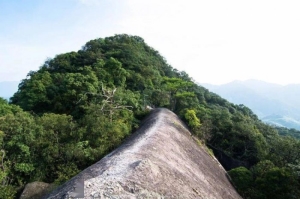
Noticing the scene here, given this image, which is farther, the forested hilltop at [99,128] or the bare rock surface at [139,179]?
the forested hilltop at [99,128]

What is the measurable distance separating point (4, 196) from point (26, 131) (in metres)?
3.47

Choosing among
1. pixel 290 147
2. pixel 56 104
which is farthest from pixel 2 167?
pixel 290 147

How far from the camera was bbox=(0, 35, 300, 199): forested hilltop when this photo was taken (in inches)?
561

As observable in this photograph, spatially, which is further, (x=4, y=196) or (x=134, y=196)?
(x=4, y=196)

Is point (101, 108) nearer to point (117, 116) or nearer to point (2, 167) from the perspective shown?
point (117, 116)

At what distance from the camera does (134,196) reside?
7492mm

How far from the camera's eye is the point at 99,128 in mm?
16531

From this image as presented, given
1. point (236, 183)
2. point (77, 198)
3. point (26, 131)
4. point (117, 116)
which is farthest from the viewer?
point (117, 116)

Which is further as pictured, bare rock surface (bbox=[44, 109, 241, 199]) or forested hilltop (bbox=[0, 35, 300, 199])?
forested hilltop (bbox=[0, 35, 300, 199])

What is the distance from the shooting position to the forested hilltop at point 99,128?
14.3 metres

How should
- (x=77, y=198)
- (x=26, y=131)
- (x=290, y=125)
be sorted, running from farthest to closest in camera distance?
1. (x=290, y=125)
2. (x=26, y=131)
3. (x=77, y=198)

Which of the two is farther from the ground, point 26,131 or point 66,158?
point 26,131

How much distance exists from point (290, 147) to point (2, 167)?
2072cm

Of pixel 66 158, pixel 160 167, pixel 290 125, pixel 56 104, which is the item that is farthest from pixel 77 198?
pixel 290 125
